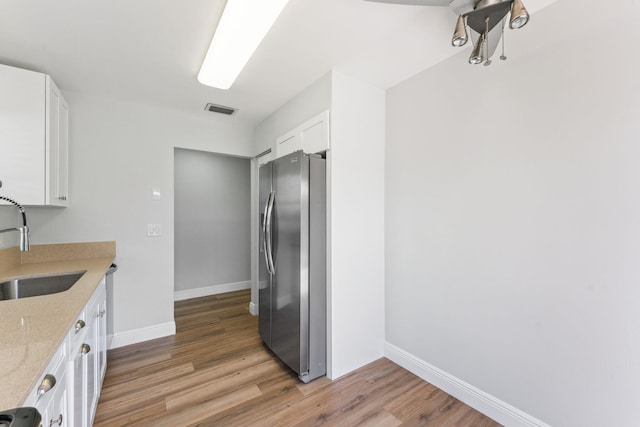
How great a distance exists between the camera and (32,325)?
1.10 m

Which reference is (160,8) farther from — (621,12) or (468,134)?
(621,12)

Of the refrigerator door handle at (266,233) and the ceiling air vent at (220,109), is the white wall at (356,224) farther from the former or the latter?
the ceiling air vent at (220,109)

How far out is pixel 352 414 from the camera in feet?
5.93

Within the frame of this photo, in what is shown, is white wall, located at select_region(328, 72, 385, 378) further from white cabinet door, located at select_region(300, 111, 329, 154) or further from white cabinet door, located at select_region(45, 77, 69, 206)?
white cabinet door, located at select_region(45, 77, 69, 206)

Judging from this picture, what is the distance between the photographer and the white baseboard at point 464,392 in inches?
64.9

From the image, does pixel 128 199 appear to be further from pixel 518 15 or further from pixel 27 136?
pixel 518 15

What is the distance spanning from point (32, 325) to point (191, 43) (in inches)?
69.8

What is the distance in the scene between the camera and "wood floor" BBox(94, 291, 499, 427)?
69.3 inches

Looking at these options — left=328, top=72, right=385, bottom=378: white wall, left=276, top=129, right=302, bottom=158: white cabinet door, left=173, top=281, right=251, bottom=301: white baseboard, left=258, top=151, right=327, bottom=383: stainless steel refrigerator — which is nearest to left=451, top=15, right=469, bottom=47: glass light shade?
left=328, top=72, right=385, bottom=378: white wall

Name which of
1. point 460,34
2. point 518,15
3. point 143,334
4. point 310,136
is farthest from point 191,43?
point 143,334

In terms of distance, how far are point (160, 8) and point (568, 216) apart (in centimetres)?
251

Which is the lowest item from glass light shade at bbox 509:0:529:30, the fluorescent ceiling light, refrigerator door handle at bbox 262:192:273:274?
refrigerator door handle at bbox 262:192:273:274

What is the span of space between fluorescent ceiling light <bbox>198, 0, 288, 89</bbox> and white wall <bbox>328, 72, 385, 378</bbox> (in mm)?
762

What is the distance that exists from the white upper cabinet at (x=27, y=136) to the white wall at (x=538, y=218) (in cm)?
280
